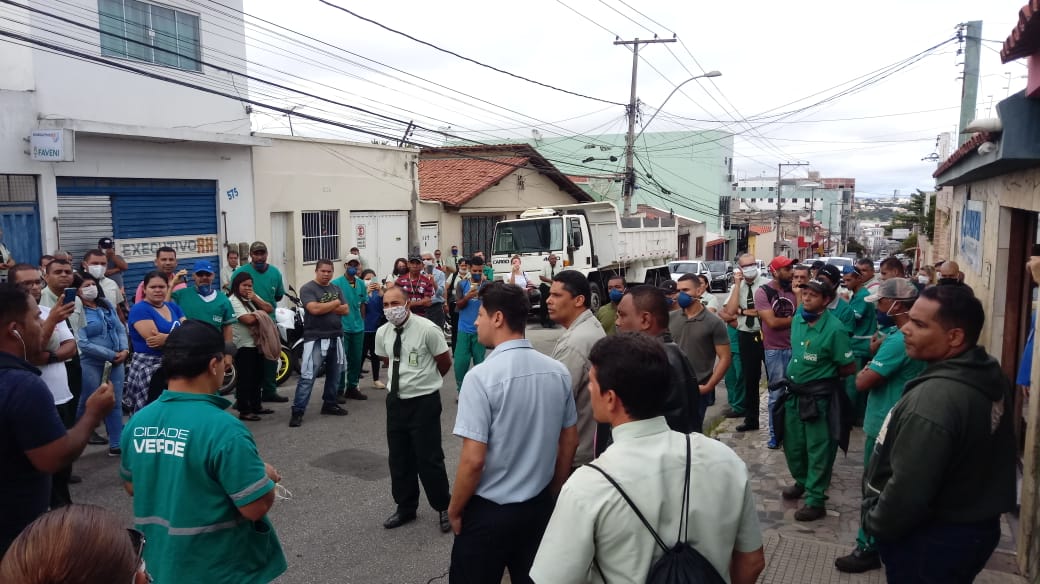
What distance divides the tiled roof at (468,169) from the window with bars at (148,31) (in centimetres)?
983

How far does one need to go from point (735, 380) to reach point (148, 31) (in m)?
12.6

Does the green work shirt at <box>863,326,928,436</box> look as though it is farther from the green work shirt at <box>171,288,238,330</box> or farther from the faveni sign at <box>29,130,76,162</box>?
the faveni sign at <box>29,130,76,162</box>

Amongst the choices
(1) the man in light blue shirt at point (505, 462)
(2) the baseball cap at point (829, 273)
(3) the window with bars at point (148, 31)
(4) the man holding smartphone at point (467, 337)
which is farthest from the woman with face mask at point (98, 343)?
(3) the window with bars at point (148, 31)

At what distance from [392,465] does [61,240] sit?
9.78 m

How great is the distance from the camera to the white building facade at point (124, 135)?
11.6 meters

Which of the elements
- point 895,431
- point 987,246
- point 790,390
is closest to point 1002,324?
point 987,246

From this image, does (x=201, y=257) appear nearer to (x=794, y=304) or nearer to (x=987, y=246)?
(x=794, y=304)

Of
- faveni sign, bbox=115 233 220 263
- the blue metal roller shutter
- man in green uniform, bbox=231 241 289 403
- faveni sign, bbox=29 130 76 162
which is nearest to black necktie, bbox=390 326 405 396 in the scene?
man in green uniform, bbox=231 241 289 403

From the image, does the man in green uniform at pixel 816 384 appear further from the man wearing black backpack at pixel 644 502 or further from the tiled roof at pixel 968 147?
the man wearing black backpack at pixel 644 502

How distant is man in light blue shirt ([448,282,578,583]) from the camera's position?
10.6ft

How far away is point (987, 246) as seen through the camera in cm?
867

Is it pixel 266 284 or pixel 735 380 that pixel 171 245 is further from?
pixel 735 380

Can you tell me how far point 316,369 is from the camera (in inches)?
327

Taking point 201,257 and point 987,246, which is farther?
point 201,257
